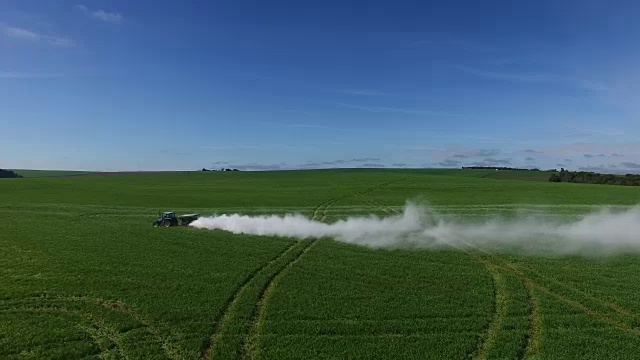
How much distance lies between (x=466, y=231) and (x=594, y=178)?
125 metres

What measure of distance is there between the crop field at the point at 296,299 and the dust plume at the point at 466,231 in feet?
8.77

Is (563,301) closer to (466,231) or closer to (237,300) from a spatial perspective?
(237,300)

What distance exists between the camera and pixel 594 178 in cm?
14925

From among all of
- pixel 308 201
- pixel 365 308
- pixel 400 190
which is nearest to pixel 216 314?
pixel 365 308

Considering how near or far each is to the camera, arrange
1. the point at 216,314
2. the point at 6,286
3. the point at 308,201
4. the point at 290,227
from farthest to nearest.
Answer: the point at 308,201
the point at 290,227
the point at 6,286
the point at 216,314

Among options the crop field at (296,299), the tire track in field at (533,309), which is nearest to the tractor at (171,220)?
the crop field at (296,299)

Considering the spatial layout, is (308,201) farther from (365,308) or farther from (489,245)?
(365,308)

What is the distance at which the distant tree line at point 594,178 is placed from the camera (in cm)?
14250

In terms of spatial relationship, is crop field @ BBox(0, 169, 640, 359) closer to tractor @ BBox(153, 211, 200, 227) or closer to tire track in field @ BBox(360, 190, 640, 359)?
tire track in field @ BBox(360, 190, 640, 359)

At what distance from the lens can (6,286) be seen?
2661cm

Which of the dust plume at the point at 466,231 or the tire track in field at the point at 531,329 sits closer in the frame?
the tire track in field at the point at 531,329

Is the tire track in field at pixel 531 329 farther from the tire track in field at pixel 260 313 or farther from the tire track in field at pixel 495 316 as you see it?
the tire track in field at pixel 260 313

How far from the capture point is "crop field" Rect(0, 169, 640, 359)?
19594 mm

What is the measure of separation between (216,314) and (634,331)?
1913 centimetres
